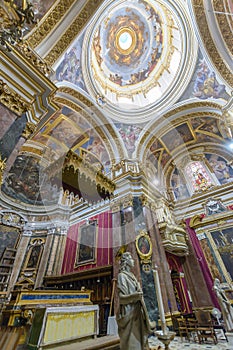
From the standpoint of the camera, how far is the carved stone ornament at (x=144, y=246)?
19.9 feet

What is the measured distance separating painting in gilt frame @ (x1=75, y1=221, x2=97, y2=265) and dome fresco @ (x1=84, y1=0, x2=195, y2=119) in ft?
23.7

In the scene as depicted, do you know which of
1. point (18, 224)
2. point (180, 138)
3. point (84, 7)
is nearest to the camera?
point (84, 7)

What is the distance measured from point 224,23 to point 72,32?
538 cm

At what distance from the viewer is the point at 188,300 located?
24.3ft

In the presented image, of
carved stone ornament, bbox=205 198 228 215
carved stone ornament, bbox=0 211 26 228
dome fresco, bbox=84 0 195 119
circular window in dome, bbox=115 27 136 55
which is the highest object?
circular window in dome, bbox=115 27 136 55

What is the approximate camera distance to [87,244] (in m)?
8.02

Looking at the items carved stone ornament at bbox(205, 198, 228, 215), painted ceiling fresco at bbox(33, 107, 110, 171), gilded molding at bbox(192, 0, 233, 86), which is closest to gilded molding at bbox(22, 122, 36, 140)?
painted ceiling fresco at bbox(33, 107, 110, 171)

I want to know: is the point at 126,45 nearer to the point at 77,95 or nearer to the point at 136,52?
the point at 136,52

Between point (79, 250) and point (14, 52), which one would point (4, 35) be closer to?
point (14, 52)

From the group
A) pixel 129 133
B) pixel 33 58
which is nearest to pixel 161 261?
pixel 129 133

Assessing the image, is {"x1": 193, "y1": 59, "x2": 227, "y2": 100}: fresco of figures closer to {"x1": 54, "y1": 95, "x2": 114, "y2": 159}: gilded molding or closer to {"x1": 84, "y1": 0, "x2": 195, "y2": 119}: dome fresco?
{"x1": 84, "y1": 0, "x2": 195, "y2": 119}: dome fresco

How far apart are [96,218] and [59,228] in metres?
2.94

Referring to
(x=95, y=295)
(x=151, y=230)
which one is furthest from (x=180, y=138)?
(x=95, y=295)

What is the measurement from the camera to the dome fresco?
379 inches
